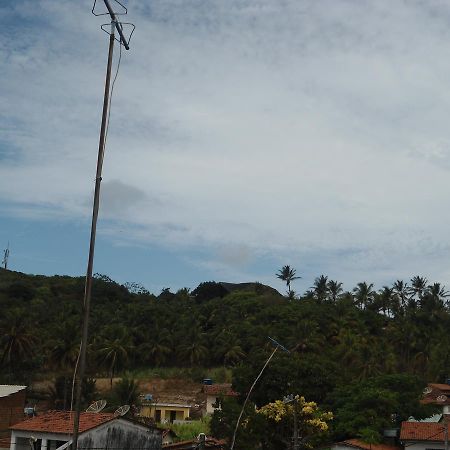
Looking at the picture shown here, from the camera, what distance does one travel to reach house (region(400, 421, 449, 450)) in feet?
120

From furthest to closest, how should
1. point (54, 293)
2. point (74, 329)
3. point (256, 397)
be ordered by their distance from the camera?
1. point (54, 293)
2. point (74, 329)
3. point (256, 397)

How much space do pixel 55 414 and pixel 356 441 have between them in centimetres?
1756

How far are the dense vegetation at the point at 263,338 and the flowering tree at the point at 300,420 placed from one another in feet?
8.29

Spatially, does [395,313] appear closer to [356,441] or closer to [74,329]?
[74,329]

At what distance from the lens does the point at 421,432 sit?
1485 inches

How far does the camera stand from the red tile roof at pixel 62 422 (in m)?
29.3

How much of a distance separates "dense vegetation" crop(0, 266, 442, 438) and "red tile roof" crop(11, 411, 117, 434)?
17635 mm

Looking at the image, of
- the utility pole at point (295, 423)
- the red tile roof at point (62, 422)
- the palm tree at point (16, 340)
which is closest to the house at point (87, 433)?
the red tile roof at point (62, 422)

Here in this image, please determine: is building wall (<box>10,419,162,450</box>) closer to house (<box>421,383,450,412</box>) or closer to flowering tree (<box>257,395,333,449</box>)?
flowering tree (<box>257,395,333,449</box>)

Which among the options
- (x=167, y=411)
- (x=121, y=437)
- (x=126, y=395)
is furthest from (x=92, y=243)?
(x=167, y=411)

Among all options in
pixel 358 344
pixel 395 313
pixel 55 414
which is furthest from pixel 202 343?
pixel 55 414

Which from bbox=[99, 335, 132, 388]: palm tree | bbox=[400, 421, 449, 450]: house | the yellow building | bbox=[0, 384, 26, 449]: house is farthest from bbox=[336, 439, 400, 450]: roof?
bbox=[99, 335, 132, 388]: palm tree

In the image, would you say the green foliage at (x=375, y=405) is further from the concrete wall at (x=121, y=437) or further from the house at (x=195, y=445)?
the concrete wall at (x=121, y=437)

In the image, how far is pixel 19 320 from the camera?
209 ft
